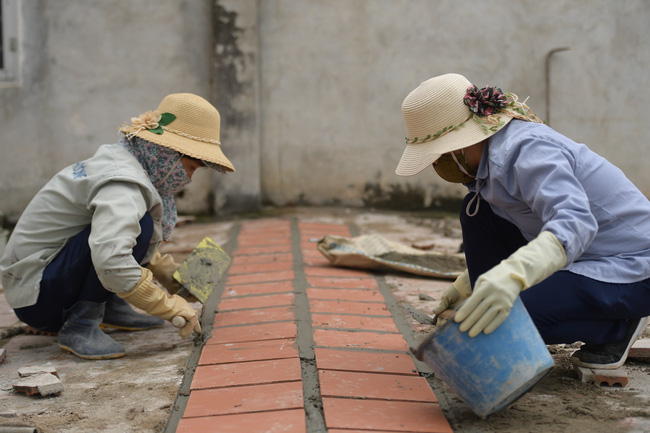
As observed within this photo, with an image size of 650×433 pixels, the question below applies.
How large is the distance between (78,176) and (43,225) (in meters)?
0.24

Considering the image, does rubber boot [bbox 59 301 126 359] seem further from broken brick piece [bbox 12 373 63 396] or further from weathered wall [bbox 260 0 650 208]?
weathered wall [bbox 260 0 650 208]

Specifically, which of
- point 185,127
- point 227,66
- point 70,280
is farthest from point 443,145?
point 227,66

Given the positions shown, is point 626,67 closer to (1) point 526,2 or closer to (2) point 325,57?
(1) point 526,2

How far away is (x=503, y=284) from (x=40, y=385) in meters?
1.51

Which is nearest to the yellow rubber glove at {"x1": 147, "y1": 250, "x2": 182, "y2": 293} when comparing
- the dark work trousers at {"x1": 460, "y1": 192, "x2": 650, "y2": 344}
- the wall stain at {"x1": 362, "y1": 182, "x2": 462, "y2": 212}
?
the dark work trousers at {"x1": 460, "y1": 192, "x2": 650, "y2": 344}

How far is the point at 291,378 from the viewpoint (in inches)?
92.9

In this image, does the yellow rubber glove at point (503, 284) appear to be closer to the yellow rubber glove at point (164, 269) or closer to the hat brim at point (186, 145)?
the hat brim at point (186, 145)

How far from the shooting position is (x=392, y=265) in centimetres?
397

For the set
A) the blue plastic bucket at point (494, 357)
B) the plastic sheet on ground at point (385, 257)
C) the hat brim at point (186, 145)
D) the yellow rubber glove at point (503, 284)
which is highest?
the hat brim at point (186, 145)

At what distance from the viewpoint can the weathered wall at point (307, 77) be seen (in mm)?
5945

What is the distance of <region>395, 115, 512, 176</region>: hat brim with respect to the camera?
2.29 metres

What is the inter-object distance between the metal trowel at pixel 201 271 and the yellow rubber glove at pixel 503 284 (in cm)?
159

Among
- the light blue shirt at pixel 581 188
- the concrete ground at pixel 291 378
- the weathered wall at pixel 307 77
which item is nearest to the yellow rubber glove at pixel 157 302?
the concrete ground at pixel 291 378

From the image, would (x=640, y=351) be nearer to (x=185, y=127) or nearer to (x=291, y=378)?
(x=291, y=378)
